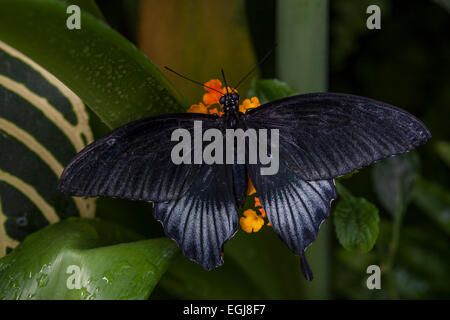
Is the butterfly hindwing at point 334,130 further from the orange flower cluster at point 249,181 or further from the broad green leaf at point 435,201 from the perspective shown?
the broad green leaf at point 435,201

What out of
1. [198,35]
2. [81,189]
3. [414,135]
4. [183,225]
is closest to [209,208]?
[183,225]

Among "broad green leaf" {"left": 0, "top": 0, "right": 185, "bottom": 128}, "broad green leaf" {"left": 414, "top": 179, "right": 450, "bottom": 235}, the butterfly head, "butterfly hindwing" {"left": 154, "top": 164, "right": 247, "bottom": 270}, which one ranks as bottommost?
"broad green leaf" {"left": 414, "top": 179, "right": 450, "bottom": 235}

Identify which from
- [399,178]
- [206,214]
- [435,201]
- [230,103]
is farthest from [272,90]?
[435,201]

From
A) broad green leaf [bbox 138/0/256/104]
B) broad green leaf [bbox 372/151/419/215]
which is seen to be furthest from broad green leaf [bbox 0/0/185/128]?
broad green leaf [bbox 372/151/419/215]

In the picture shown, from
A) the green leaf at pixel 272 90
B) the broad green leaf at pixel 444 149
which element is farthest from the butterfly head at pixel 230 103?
the broad green leaf at pixel 444 149

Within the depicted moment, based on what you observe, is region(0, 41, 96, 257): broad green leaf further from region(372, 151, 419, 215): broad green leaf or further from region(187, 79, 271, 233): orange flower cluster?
region(372, 151, 419, 215): broad green leaf

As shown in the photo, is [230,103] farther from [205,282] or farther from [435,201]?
[435,201]
